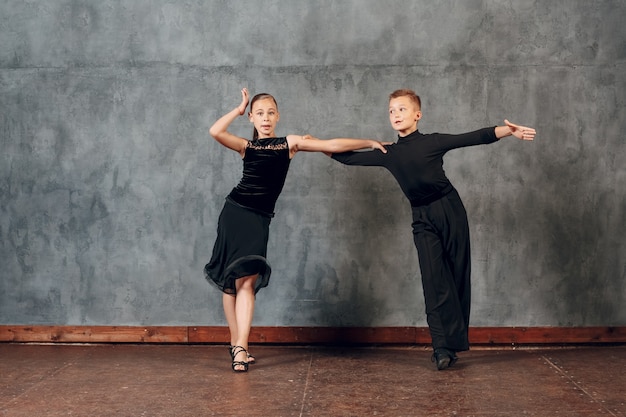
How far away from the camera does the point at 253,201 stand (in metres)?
4.40

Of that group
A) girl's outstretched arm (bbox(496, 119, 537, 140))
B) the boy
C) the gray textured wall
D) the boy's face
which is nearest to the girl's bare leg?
the gray textured wall

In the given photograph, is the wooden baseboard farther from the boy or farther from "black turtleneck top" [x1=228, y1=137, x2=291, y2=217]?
"black turtleneck top" [x1=228, y1=137, x2=291, y2=217]

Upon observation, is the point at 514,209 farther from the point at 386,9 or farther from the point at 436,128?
the point at 386,9

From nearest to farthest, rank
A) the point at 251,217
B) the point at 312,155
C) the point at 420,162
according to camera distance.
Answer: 1. the point at 420,162
2. the point at 251,217
3. the point at 312,155

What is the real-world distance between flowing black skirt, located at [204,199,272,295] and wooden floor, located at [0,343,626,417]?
0.47 meters

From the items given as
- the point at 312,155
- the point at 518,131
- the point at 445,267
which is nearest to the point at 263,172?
the point at 312,155

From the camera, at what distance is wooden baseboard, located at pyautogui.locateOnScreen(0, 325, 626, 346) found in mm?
4938

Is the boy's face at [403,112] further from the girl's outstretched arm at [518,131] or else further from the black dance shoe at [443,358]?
the black dance shoe at [443,358]

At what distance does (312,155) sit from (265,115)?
2.20 feet

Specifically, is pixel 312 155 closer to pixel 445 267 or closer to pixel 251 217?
pixel 251 217

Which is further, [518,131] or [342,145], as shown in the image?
[342,145]

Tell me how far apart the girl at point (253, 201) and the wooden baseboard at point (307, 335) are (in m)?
0.59

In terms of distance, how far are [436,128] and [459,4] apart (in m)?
0.73

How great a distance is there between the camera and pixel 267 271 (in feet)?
14.5
